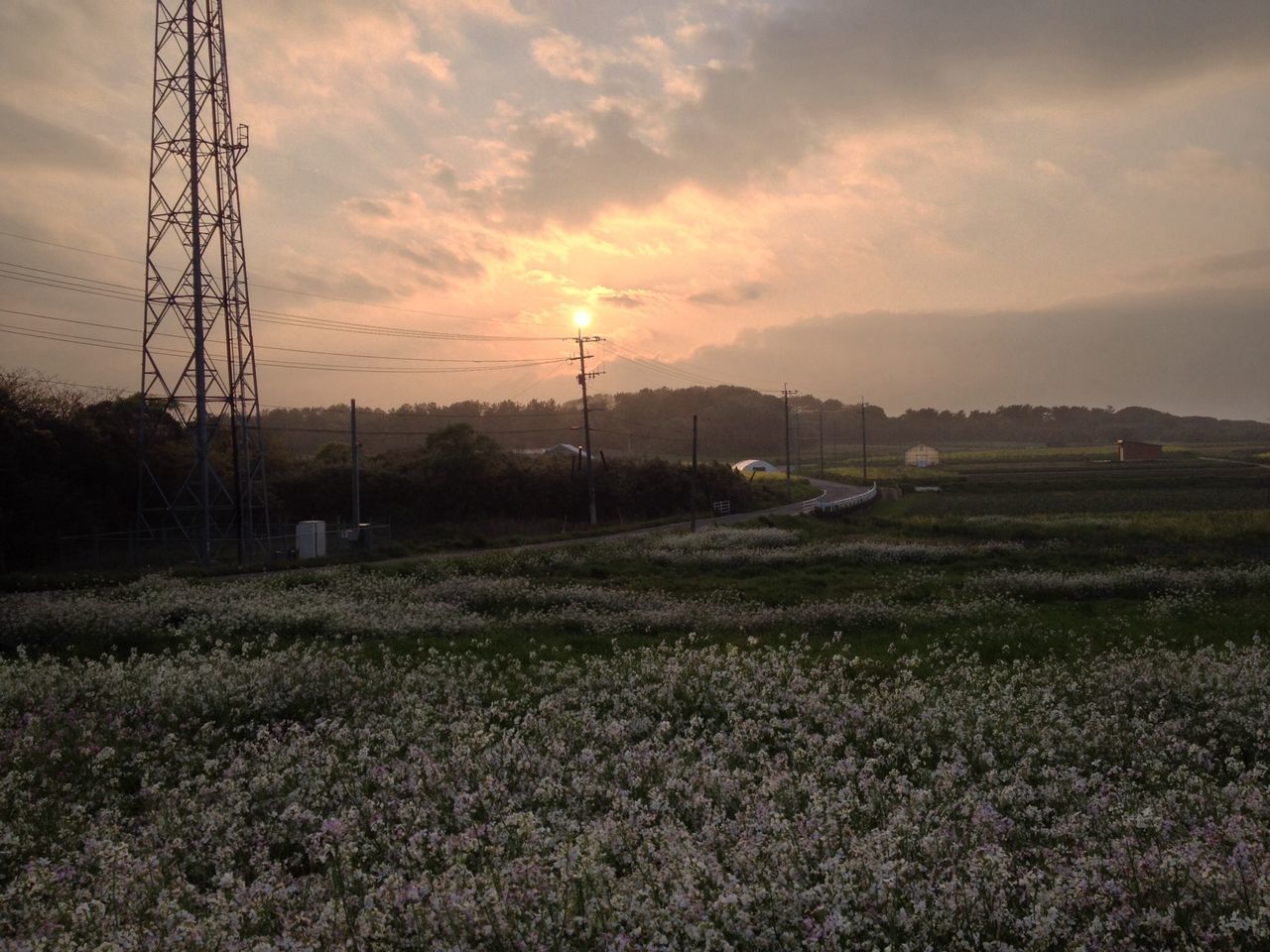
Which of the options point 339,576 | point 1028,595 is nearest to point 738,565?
point 1028,595

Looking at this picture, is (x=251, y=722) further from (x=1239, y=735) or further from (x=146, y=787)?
(x=1239, y=735)

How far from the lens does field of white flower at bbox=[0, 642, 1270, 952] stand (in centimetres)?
486

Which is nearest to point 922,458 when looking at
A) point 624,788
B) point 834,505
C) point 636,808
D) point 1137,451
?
point 1137,451

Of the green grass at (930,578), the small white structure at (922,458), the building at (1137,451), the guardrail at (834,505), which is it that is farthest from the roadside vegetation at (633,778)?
the building at (1137,451)

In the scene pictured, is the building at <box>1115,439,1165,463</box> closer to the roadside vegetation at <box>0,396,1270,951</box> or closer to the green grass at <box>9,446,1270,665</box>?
the green grass at <box>9,446,1270,665</box>

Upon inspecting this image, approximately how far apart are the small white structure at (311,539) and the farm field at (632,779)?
18.3m

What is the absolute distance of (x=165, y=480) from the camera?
4553 centimetres

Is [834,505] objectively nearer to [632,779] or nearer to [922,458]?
[632,779]

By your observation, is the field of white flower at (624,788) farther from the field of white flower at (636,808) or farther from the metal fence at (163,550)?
the metal fence at (163,550)

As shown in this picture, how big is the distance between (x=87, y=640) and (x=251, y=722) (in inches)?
Answer: 378

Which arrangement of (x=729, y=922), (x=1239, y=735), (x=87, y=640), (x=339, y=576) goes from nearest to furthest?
(x=729, y=922) < (x=1239, y=735) < (x=87, y=640) < (x=339, y=576)

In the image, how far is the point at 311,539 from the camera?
40625 mm

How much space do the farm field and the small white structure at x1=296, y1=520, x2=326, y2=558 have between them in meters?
18.3

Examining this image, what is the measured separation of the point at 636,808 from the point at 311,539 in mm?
36885
